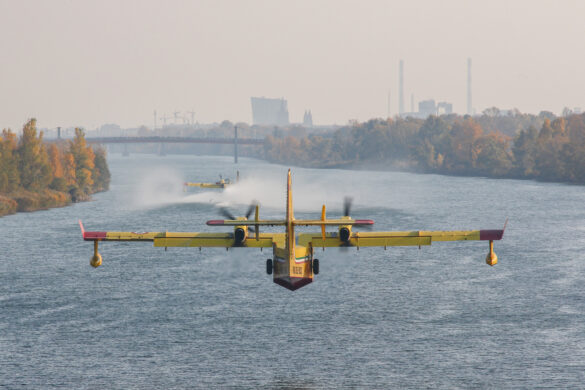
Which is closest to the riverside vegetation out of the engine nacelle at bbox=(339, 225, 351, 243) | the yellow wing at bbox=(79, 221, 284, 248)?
the yellow wing at bbox=(79, 221, 284, 248)

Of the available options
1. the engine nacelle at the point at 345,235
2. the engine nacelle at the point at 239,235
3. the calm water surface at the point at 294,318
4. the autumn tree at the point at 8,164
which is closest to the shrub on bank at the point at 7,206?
the autumn tree at the point at 8,164

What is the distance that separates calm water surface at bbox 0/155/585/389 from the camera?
2506 inches

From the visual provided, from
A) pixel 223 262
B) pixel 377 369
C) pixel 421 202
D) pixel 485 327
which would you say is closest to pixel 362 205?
pixel 421 202

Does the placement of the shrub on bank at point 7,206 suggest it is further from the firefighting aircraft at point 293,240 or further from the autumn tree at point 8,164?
the firefighting aircraft at point 293,240

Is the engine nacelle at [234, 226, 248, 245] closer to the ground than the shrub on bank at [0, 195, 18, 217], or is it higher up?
higher up

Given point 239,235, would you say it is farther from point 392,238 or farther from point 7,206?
point 7,206

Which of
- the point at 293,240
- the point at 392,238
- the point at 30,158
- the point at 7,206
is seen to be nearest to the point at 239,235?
the point at 293,240

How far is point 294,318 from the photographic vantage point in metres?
77.8

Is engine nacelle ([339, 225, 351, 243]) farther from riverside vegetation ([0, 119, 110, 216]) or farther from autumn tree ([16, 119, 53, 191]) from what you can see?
autumn tree ([16, 119, 53, 191])

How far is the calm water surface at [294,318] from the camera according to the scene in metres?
63.7

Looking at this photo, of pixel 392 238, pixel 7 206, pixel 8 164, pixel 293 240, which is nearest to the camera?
pixel 293 240

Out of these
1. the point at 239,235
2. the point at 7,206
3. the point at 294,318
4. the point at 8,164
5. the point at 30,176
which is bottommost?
the point at 294,318

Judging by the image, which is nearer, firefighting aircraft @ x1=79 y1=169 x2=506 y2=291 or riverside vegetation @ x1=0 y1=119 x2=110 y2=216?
firefighting aircraft @ x1=79 y1=169 x2=506 y2=291

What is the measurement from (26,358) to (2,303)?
59.1 ft
